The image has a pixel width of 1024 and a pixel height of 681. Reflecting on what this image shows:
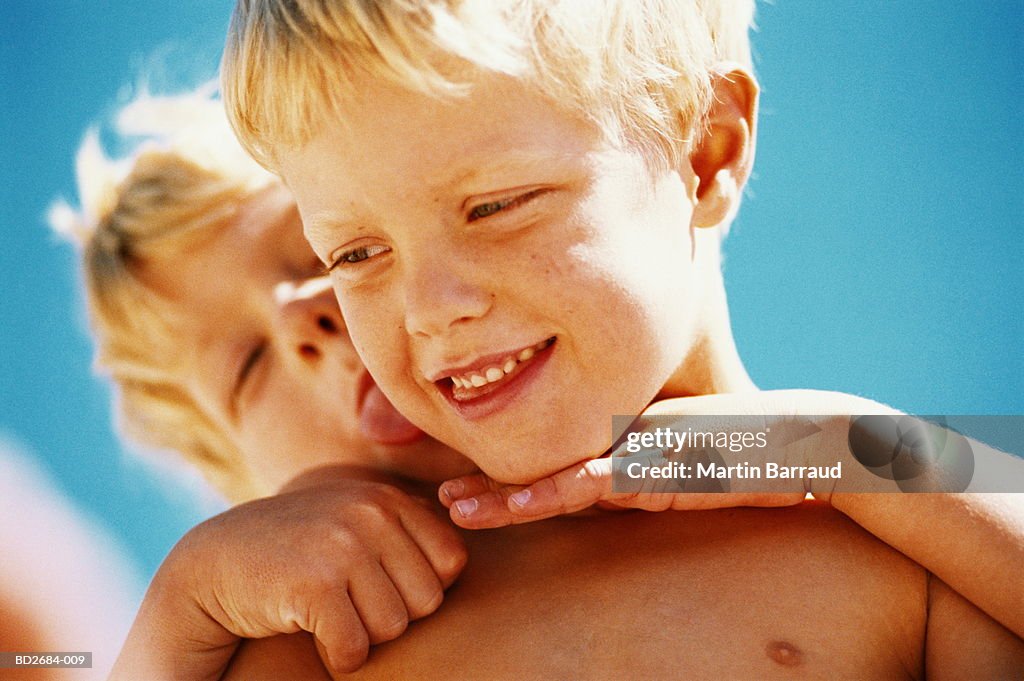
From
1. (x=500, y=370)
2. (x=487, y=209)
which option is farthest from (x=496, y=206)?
(x=500, y=370)

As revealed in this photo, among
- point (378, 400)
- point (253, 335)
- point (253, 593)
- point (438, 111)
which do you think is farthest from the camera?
point (253, 335)

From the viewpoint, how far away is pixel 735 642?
76 centimetres

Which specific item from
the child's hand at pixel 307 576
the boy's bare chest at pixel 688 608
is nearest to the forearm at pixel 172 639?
the child's hand at pixel 307 576

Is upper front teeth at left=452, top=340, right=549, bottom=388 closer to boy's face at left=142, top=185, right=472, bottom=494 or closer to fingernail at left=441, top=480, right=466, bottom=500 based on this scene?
fingernail at left=441, top=480, right=466, bottom=500

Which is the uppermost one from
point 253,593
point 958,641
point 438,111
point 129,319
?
point 438,111

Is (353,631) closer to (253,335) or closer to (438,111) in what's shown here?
(438,111)

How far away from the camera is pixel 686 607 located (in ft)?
2.60

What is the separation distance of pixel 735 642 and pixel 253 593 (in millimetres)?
379

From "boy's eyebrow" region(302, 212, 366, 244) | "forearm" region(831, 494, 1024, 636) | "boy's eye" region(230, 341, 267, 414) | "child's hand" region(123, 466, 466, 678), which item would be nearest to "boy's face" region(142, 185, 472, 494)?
"boy's eye" region(230, 341, 267, 414)

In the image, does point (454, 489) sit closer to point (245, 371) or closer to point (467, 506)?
point (467, 506)

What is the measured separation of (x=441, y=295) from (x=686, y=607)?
302mm

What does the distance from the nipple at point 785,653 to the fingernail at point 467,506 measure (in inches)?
9.5

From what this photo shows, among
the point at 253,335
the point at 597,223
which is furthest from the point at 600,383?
the point at 253,335

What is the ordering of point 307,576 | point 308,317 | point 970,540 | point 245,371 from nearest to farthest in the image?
point 970,540 < point 307,576 < point 308,317 < point 245,371
